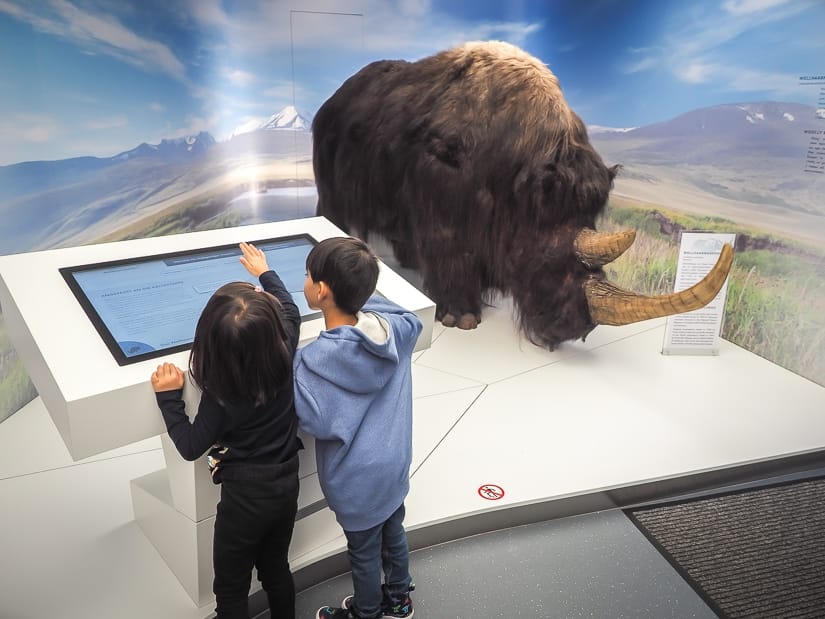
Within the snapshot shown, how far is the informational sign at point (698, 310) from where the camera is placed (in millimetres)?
3543

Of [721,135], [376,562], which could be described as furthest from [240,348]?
[721,135]

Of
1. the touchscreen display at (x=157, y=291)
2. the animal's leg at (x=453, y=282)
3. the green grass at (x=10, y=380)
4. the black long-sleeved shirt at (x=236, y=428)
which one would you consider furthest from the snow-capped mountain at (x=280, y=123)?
the black long-sleeved shirt at (x=236, y=428)

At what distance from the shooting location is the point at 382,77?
4.14 metres

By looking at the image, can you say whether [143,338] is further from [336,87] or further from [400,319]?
[336,87]

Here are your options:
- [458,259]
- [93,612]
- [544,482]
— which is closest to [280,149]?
[458,259]

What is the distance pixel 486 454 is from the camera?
2.71 meters

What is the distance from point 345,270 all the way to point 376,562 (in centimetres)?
81

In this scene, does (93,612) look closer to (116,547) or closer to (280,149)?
(116,547)

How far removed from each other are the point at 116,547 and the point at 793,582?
2211mm

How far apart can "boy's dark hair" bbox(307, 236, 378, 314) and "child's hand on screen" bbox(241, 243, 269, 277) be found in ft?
1.11

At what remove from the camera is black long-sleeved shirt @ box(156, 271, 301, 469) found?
1.47 meters

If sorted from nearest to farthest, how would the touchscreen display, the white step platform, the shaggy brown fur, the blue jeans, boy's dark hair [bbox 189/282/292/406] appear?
boy's dark hair [bbox 189/282/292/406] < the touchscreen display < the blue jeans < the white step platform < the shaggy brown fur

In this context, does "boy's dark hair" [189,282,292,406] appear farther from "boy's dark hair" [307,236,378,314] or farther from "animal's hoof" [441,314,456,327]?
"animal's hoof" [441,314,456,327]

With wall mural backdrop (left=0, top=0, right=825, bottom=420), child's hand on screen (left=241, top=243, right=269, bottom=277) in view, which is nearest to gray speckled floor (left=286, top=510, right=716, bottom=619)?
child's hand on screen (left=241, top=243, right=269, bottom=277)
